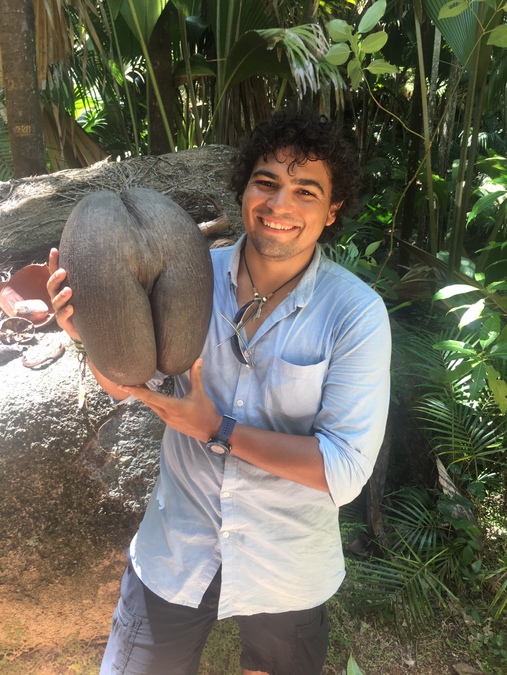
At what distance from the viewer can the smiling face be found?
47.5 inches

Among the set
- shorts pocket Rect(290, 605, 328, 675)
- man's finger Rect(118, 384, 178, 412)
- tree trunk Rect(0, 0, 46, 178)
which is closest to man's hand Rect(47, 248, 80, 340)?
man's finger Rect(118, 384, 178, 412)

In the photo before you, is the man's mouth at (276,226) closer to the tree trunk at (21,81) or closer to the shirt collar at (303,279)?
the shirt collar at (303,279)

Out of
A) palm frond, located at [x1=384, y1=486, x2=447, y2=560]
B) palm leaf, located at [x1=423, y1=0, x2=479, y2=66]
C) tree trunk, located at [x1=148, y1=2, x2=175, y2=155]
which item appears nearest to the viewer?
palm frond, located at [x1=384, y1=486, x2=447, y2=560]

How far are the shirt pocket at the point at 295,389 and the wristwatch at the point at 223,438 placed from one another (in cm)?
11

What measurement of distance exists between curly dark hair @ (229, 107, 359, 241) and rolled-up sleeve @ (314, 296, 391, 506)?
1.17 feet

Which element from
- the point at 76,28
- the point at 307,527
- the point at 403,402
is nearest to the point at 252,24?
the point at 76,28

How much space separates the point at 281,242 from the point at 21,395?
1.22 m

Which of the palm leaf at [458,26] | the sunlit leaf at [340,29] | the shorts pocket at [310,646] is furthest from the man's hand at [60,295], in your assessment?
the palm leaf at [458,26]

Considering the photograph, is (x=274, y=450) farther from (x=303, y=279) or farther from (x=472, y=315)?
(x=472, y=315)

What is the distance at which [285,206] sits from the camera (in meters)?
1.20

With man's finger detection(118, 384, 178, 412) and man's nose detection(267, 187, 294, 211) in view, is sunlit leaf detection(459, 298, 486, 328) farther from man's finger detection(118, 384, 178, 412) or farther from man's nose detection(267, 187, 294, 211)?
man's finger detection(118, 384, 178, 412)

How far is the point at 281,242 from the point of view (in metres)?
1.21

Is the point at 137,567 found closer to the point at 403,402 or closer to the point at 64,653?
the point at 64,653

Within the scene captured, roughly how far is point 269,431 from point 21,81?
2662mm
